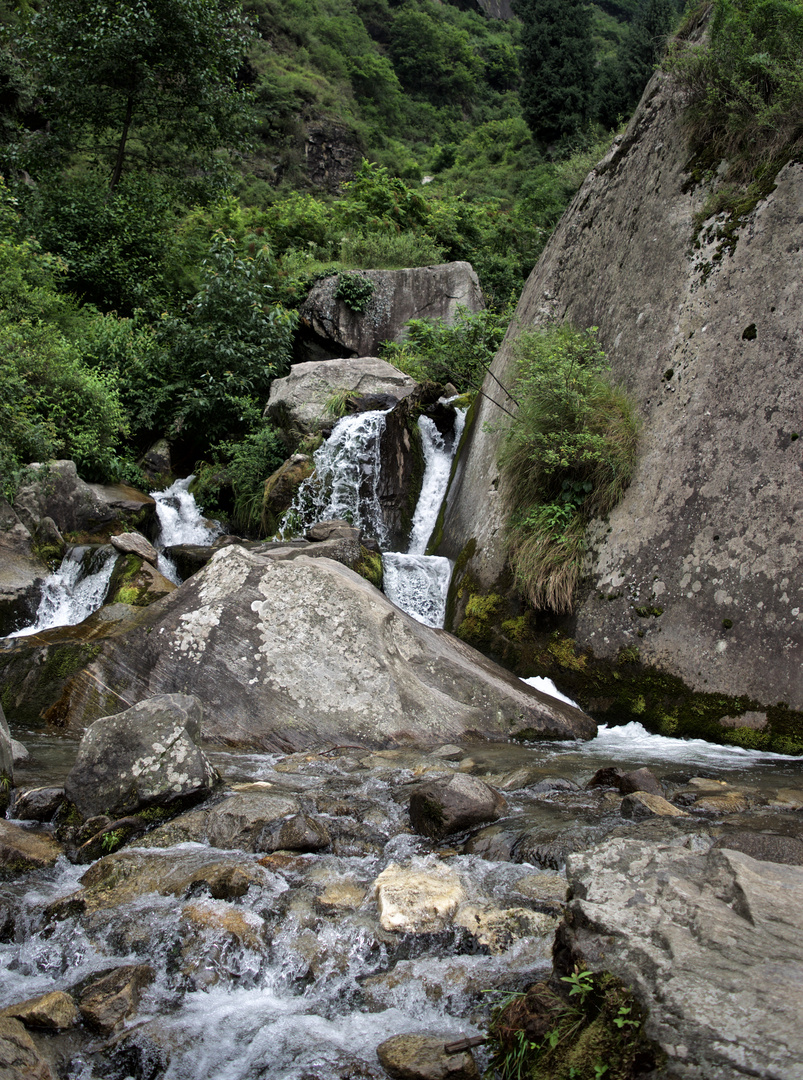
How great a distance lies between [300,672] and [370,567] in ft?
8.90

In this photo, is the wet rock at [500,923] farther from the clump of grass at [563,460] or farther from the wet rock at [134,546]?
the wet rock at [134,546]

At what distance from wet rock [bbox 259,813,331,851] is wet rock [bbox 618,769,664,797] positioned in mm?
2176

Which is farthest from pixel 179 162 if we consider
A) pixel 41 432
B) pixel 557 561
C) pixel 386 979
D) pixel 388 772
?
pixel 386 979

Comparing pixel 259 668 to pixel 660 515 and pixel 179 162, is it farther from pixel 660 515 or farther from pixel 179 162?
pixel 179 162

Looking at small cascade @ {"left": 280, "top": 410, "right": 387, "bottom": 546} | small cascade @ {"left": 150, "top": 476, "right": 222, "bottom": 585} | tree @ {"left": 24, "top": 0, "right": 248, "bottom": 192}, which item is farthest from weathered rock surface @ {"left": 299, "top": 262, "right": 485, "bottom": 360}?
small cascade @ {"left": 280, "top": 410, "right": 387, "bottom": 546}

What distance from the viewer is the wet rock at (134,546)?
9.51 meters

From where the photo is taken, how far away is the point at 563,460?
25.1ft

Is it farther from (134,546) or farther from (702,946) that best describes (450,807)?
(134,546)

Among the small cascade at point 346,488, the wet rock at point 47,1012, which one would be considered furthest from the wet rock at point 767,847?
the small cascade at point 346,488

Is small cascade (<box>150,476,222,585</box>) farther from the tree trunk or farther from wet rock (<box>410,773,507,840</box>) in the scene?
the tree trunk

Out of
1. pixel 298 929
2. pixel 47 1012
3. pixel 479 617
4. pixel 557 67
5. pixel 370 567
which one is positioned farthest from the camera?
pixel 557 67

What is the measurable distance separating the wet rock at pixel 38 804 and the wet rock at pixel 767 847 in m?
3.69

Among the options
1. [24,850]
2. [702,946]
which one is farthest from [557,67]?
[702,946]

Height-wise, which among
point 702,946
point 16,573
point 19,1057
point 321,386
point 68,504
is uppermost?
point 321,386
